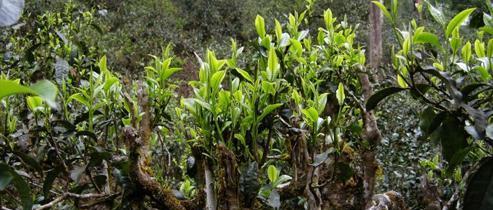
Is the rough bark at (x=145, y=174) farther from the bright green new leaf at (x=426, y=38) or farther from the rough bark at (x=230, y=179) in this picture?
the bright green new leaf at (x=426, y=38)

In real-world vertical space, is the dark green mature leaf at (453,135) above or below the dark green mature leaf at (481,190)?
above

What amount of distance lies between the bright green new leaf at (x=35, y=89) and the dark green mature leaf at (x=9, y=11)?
120mm

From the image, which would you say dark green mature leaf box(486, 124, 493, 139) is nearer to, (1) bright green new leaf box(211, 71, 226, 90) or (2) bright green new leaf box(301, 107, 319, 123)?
(2) bright green new leaf box(301, 107, 319, 123)

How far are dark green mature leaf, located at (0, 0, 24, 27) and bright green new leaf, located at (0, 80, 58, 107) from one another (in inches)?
4.7

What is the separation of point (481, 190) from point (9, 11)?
0.74 m

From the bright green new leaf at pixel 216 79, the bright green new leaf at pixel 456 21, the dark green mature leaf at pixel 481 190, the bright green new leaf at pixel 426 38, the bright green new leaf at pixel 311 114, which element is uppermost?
the bright green new leaf at pixel 456 21

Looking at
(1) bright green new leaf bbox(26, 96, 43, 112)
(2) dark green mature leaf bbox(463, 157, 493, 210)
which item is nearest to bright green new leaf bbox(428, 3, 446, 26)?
(2) dark green mature leaf bbox(463, 157, 493, 210)

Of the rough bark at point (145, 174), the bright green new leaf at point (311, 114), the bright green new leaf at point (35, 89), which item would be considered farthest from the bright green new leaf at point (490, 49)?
the bright green new leaf at point (35, 89)

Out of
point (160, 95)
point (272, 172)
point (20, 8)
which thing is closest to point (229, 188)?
point (272, 172)

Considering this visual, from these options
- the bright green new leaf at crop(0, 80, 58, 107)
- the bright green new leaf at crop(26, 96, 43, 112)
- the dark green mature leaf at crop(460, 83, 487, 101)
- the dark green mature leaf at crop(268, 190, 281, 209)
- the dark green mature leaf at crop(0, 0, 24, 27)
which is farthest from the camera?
the bright green new leaf at crop(26, 96, 43, 112)

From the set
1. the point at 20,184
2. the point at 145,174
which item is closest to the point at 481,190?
the point at 145,174

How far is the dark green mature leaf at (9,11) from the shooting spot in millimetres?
581

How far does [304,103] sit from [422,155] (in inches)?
68.6

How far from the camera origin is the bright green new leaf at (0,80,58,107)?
0.47m
